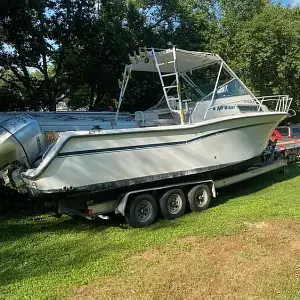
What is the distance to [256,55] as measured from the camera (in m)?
17.1

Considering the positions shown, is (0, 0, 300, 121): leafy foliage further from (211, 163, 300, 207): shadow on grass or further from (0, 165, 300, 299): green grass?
(0, 165, 300, 299): green grass

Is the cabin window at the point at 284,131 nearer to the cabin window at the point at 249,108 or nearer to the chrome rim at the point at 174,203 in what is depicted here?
the cabin window at the point at 249,108

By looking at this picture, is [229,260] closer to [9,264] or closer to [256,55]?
[9,264]

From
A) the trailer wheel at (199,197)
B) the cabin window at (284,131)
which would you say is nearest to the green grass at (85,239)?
the trailer wheel at (199,197)

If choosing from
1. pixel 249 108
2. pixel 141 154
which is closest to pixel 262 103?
pixel 249 108

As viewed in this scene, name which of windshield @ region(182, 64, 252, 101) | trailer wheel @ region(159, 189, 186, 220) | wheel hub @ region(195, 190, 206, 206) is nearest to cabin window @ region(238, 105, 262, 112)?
windshield @ region(182, 64, 252, 101)

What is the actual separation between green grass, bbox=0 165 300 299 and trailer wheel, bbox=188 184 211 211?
19 centimetres

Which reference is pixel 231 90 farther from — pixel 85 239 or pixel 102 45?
pixel 102 45

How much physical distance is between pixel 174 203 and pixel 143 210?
665 mm

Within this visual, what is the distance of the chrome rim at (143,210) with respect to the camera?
270 inches

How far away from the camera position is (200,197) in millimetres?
7723

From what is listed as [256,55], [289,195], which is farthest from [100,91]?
[289,195]

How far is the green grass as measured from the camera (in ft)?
15.6

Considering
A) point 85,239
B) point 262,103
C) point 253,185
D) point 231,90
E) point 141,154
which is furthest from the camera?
point 253,185
